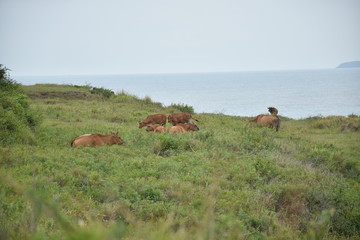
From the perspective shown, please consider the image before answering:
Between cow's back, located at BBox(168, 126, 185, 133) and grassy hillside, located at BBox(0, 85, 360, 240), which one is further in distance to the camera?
cow's back, located at BBox(168, 126, 185, 133)

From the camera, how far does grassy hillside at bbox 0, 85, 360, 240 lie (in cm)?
628

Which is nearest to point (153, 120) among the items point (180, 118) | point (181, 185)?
point (180, 118)

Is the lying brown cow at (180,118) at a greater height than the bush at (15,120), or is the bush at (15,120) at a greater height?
the bush at (15,120)

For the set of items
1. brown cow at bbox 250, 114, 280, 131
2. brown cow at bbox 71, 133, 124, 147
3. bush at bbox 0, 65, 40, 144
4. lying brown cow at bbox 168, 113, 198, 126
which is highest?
bush at bbox 0, 65, 40, 144

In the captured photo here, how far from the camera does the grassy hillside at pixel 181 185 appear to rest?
6.28 meters

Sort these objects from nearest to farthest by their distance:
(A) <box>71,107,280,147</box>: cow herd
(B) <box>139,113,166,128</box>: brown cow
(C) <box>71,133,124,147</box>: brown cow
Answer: (C) <box>71,133,124,147</box>: brown cow, (A) <box>71,107,280,147</box>: cow herd, (B) <box>139,113,166,128</box>: brown cow

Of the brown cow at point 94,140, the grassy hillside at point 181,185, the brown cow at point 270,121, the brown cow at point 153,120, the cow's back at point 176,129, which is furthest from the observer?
the brown cow at point 270,121

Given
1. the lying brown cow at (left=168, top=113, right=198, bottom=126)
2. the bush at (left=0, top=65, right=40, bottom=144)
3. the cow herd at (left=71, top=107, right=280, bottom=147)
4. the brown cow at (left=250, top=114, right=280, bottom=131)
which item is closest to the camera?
the bush at (left=0, top=65, right=40, bottom=144)

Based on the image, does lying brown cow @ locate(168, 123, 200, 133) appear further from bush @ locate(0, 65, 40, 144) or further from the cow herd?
bush @ locate(0, 65, 40, 144)

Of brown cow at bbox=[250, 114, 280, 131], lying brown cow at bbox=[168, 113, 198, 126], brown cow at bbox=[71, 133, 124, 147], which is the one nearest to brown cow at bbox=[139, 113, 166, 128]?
lying brown cow at bbox=[168, 113, 198, 126]

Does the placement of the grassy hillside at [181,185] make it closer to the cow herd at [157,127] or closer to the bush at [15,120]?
the bush at [15,120]

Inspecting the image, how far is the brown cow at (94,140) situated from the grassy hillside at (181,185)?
1.55ft

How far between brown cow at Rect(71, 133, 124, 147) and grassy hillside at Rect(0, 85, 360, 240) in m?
0.47

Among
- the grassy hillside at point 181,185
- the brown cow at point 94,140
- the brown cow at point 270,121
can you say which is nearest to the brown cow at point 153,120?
the grassy hillside at point 181,185
